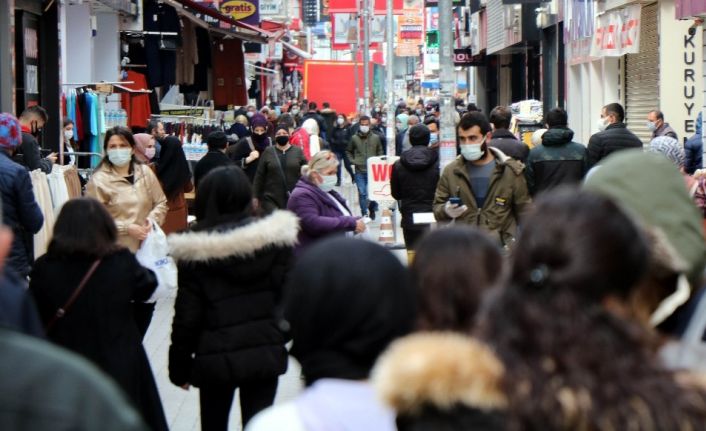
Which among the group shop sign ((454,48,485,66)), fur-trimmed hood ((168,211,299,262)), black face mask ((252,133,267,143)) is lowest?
fur-trimmed hood ((168,211,299,262))

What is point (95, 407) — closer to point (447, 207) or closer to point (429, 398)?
point (429, 398)

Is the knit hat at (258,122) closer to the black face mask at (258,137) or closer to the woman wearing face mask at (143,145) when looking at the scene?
the black face mask at (258,137)

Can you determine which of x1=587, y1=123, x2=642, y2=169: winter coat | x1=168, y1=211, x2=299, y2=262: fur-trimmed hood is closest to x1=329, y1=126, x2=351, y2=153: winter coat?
x1=587, y1=123, x2=642, y2=169: winter coat

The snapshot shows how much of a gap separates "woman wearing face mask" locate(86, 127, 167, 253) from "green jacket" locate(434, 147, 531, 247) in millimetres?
2017

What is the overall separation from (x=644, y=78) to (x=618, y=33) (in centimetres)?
95

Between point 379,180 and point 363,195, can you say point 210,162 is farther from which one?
point 363,195

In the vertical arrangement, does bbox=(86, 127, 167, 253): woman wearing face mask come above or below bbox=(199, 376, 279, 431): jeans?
above

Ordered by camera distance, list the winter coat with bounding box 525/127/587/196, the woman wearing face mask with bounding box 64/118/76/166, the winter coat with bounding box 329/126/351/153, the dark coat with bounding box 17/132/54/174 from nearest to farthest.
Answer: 1. the winter coat with bounding box 525/127/587/196
2. the dark coat with bounding box 17/132/54/174
3. the woman wearing face mask with bounding box 64/118/76/166
4. the winter coat with bounding box 329/126/351/153

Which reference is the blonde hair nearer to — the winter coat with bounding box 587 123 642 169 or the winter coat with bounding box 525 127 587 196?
the winter coat with bounding box 525 127 587 196

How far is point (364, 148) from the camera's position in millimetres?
25969

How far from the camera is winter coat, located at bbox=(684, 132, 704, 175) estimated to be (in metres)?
16.6

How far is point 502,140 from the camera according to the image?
13.1 meters

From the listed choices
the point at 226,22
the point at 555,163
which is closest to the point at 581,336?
the point at 555,163

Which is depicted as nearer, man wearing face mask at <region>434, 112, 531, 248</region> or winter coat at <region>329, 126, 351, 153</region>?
man wearing face mask at <region>434, 112, 531, 248</region>
